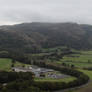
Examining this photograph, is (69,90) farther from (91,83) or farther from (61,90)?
(91,83)

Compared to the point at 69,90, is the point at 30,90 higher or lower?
higher

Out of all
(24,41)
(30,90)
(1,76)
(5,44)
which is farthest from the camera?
(24,41)

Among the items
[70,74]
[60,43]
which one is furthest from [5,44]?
[70,74]

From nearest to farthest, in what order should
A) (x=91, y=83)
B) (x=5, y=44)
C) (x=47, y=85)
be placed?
(x=47, y=85) → (x=91, y=83) → (x=5, y=44)

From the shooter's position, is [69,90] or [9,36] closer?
[69,90]

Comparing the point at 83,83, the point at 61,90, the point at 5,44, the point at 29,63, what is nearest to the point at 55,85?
the point at 61,90

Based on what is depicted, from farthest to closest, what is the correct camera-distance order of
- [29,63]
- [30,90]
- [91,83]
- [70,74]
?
[29,63] < [70,74] < [91,83] < [30,90]

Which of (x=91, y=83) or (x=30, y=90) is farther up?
(x=30, y=90)

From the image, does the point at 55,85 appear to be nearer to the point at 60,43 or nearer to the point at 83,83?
the point at 83,83

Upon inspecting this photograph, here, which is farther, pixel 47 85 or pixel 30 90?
pixel 47 85
